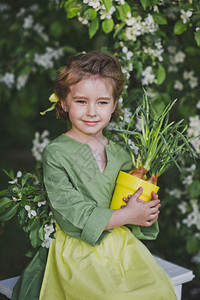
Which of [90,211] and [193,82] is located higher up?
[193,82]

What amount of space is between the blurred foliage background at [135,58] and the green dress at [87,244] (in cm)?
39

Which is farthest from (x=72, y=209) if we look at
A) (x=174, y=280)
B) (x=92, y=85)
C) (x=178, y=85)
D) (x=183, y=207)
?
(x=178, y=85)

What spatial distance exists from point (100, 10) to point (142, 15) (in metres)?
0.24

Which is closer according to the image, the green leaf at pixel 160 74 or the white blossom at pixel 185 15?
the white blossom at pixel 185 15

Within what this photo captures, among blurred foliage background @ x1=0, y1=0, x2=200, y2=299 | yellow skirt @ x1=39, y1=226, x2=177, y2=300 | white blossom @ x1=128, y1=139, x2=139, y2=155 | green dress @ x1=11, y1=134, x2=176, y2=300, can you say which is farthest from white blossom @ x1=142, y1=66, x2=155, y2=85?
yellow skirt @ x1=39, y1=226, x2=177, y2=300

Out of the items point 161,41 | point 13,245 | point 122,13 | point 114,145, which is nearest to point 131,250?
point 114,145

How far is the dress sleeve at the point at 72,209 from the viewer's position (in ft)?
5.37

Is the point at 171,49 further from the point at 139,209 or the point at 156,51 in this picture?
the point at 139,209

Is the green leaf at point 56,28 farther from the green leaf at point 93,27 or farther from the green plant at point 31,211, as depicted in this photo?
the green plant at point 31,211

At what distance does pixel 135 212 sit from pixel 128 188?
9 centimetres

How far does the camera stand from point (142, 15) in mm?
2303

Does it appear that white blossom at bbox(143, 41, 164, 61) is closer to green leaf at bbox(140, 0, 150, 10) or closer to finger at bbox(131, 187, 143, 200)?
green leaf at bbox(140, 0, 150, 10)

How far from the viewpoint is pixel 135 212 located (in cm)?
169


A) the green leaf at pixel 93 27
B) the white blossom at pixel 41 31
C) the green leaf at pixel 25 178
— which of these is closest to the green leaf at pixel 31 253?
the green leaf at pixel 25 178
